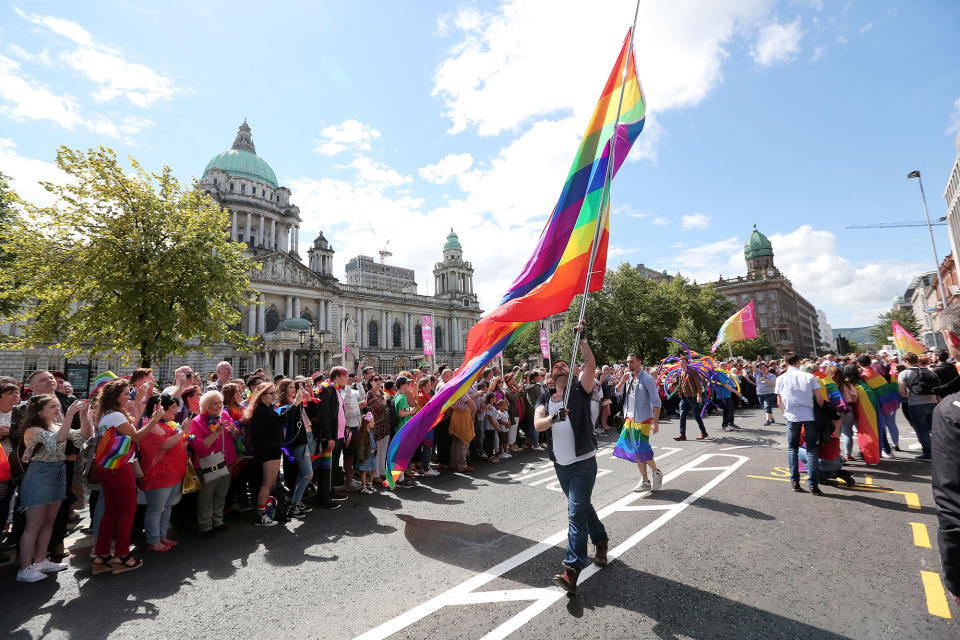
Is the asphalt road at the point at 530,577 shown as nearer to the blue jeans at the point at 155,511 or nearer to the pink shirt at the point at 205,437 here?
the blue jeans at the point at 155,511

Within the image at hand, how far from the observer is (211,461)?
226 inches

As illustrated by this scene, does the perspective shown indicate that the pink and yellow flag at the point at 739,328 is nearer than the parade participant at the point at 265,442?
No

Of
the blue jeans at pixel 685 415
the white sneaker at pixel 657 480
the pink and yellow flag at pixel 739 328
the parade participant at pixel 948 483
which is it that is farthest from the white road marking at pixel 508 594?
the pink and yellow flag at pixel 739 328

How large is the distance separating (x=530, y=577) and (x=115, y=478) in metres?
4.71

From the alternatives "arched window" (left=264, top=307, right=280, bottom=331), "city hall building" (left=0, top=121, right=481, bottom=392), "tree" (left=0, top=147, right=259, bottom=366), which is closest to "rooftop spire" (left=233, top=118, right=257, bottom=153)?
"city hall building" (left=0, top=121, right=481, bottom=392)

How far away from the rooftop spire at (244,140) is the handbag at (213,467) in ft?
262

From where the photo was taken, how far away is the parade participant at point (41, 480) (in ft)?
14.6

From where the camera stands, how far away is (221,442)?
592cm

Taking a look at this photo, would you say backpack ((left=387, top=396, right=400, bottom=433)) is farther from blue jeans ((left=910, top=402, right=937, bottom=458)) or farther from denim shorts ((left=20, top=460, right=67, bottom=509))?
blue jeans ((left=910, top=402, right=937, bottom=458))

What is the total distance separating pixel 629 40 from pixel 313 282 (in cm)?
5526

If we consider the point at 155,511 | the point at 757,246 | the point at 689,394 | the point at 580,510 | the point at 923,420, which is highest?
the point at 757,246

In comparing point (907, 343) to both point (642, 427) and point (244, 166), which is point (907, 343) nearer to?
point (642, 427)

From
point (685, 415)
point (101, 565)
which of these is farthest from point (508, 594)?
point (685, 415)

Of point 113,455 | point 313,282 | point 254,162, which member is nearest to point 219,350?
point 313,282
